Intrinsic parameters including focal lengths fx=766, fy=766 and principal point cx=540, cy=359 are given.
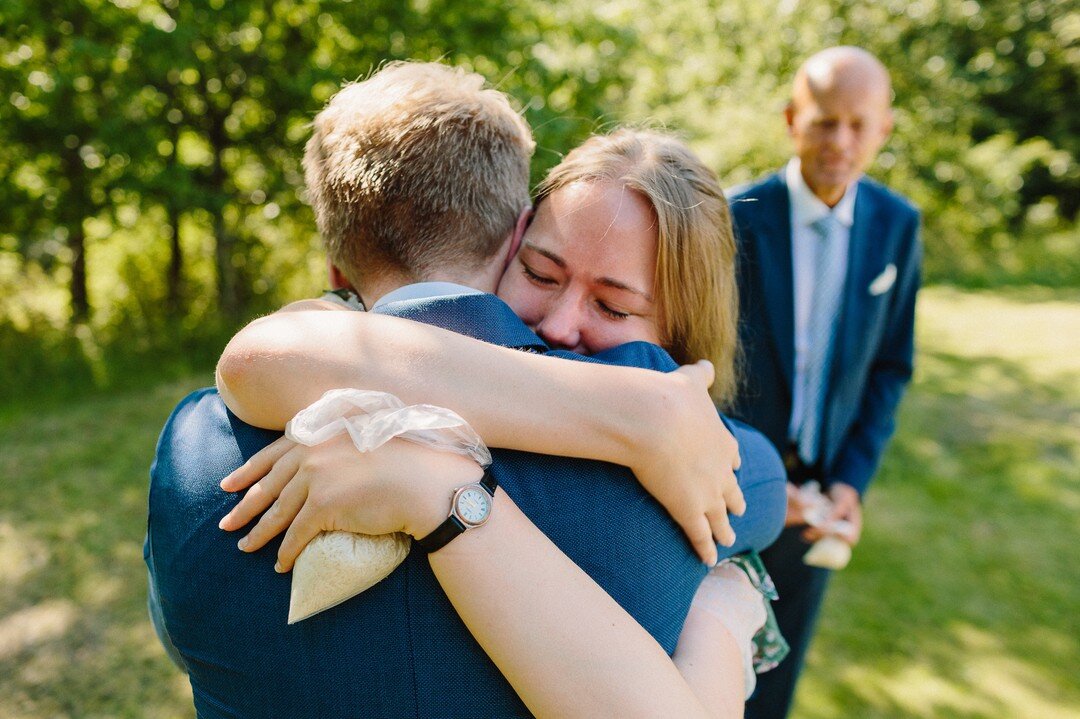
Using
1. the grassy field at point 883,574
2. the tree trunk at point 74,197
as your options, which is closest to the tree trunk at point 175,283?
the tree trunk at point 74,197

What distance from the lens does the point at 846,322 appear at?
9.50 feet

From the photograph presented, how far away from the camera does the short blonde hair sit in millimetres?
1372

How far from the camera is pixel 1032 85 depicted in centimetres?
1803

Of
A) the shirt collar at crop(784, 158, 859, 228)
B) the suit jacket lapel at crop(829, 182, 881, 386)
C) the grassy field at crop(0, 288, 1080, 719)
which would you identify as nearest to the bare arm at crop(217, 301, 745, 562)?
the suit jacket lapel at crop(829, 182, 881, 386)

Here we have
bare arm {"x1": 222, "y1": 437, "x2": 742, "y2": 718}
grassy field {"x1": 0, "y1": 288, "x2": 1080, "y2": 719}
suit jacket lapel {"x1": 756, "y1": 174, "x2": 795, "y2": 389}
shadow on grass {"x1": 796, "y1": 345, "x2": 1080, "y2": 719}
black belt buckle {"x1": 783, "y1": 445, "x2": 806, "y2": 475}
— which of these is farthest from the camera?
shadow on grass {"x1": 796, "y1": 345, "x2": 1080, "y2": 719}

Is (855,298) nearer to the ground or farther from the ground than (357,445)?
nearer to the ground

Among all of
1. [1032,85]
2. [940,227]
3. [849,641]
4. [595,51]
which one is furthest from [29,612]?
[1032,85]

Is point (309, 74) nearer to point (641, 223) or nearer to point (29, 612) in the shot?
point (29, 612)

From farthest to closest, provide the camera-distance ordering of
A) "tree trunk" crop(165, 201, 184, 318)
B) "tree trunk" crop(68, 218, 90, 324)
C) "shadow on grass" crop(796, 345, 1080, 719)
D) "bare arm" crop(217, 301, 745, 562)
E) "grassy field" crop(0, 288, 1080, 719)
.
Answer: "tree trunk" crop(165, 201, 184, 318)
"tree trunk" crop(68, 218, 90, 324)
"shadow on grass" crop(796, 345, 1080, 719)
"grassy field" crop(0, 288, 1080, 719)
"bare arm" crop(217, 301, 745, 562)

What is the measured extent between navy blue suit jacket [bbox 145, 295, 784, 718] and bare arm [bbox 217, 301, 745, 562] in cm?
4

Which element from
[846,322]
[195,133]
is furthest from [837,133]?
[195,133]

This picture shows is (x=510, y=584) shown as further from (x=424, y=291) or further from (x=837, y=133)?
(x=837, y=133)

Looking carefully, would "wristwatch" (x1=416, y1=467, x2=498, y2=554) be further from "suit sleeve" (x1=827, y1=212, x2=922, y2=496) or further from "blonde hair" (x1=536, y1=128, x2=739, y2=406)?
"suit sleeve" (x1=827, y1=212, x2=922, y2=496)

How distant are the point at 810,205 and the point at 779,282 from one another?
368 millimetres
